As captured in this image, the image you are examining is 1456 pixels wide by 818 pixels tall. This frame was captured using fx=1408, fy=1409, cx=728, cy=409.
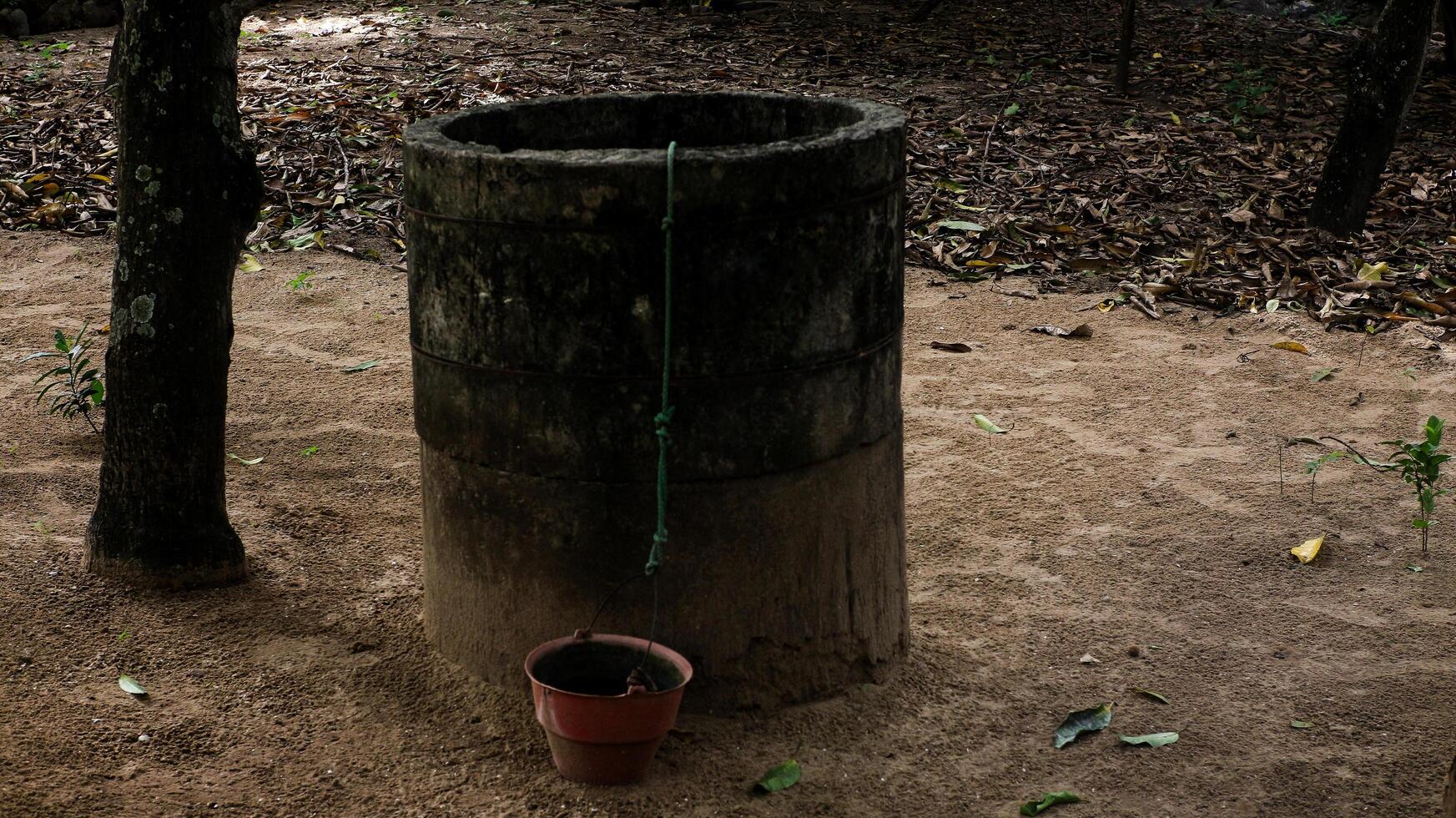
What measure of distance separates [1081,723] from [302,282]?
4.74 metres

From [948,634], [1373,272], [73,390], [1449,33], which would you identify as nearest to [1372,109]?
[1373,272]

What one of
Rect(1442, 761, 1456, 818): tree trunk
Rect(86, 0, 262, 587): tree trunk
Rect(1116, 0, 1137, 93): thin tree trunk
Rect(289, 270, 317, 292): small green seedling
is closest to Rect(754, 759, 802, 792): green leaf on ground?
Rect(1442, 761, 1456, 818): tree trunk

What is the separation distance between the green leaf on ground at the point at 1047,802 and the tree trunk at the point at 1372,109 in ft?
17.6

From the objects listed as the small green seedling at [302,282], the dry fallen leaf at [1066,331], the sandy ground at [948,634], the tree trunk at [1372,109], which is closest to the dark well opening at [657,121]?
the sandy ground at [948,634]

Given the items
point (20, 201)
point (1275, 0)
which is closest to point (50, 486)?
point (20, 201)

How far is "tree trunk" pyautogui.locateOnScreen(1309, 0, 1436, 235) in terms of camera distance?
23.2 feet

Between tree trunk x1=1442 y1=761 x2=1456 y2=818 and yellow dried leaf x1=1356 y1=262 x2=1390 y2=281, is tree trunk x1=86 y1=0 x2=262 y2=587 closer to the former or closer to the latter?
tree trunk x1=1442 y1=761 x2=1456 y2=818

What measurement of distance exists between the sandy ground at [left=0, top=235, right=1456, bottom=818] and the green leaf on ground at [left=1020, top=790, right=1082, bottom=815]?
3cm

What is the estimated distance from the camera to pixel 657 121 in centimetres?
376

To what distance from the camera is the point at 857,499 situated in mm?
3273

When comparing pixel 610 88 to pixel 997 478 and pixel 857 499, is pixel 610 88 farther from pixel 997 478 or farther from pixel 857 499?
pixel 857 499

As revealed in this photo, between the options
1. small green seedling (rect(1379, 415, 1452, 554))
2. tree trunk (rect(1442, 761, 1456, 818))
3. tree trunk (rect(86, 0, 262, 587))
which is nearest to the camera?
tree trunk (rect(1442, 761, 1456, 818))

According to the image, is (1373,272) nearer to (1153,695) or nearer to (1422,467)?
(1422,467)

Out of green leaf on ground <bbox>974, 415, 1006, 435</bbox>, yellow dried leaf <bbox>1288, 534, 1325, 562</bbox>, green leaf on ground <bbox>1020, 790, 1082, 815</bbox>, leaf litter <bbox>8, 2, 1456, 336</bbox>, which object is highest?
leaf litter <bbox>8, 2, 1456, 336</bbox>
